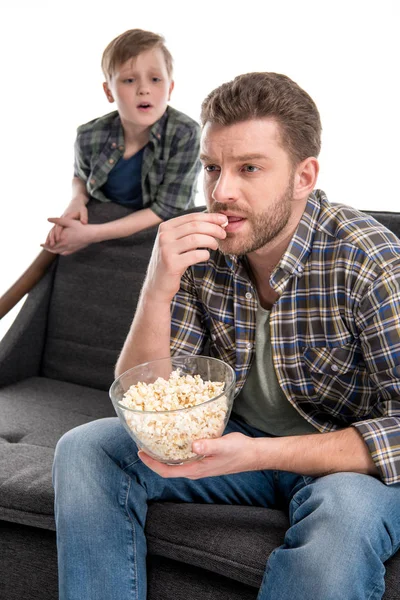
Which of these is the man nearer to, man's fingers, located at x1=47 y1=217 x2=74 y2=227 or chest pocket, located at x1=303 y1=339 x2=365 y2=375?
chest pocket, located at x1=303 y1=339 x2=365 y2=375

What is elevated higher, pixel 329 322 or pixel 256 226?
pixel 256 226

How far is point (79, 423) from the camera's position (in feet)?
7.10

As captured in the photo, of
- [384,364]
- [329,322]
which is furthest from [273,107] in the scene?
[384,364]

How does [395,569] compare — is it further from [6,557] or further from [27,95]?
[27,95]

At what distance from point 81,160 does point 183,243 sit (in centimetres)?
121

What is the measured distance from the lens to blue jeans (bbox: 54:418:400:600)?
1.28m

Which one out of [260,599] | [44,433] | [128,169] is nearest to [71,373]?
[44,433]

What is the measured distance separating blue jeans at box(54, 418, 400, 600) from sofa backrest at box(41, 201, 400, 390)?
2.63 ft

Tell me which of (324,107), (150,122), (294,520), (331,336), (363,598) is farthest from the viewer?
(324,107)

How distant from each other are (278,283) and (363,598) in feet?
2.08

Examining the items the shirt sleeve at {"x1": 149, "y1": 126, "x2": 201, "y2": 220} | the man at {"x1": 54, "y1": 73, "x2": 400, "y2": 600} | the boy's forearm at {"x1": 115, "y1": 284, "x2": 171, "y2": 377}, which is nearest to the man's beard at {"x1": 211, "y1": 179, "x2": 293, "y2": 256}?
the man at {"x1": 54, "y1": 73, "x2": 400, "y2": 600}

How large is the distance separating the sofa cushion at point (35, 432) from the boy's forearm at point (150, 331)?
1.19 ft

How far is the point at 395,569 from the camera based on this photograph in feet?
4.47

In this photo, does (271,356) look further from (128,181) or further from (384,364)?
(128,181)
